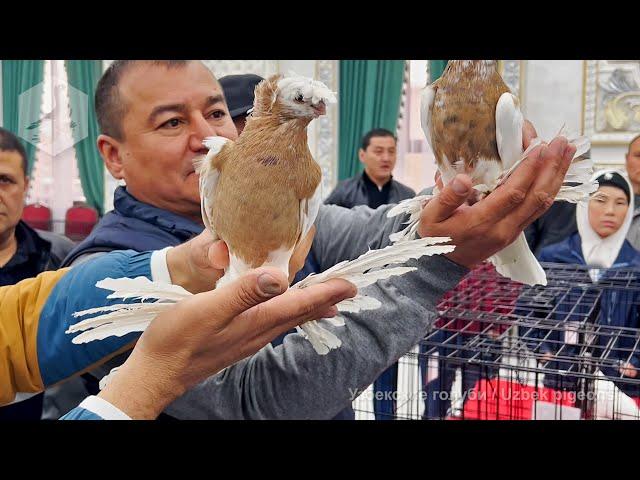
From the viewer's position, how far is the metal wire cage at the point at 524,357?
79cm

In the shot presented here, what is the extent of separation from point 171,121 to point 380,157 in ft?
2.05

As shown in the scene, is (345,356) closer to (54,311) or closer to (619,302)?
(54,311)

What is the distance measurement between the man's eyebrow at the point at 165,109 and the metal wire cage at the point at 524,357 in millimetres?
429

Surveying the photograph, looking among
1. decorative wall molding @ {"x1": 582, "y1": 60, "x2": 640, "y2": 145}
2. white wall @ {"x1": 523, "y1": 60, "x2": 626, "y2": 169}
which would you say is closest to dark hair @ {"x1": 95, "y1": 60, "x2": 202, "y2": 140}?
white wall @ {"x1": 523, "y1": 60, "x2": 626, "y2": 169}

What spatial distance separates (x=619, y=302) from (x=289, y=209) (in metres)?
0.87

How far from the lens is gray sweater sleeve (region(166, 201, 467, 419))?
607mm

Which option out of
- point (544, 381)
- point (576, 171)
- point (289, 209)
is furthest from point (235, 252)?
point (544, 381)

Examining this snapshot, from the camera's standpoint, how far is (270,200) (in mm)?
468

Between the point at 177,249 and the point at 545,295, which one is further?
the point at 545,295

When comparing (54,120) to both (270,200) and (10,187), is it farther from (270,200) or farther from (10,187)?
(270,200)

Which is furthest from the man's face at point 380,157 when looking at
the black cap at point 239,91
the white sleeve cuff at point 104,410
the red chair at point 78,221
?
the red chair at point 78,221

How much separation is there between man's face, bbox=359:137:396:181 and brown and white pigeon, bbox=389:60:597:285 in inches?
19.7

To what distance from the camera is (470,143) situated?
1.73 ft
